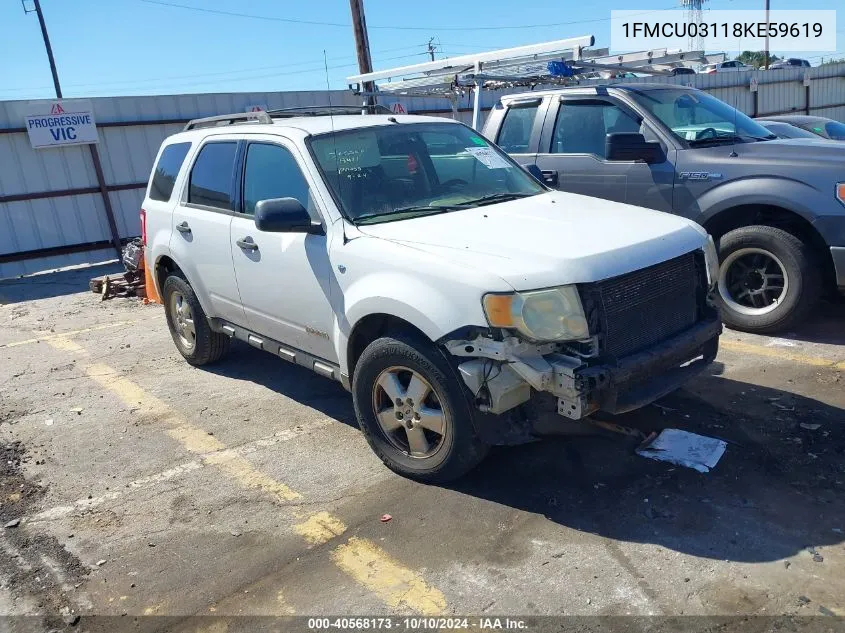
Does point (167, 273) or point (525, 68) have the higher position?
point (525, 68)

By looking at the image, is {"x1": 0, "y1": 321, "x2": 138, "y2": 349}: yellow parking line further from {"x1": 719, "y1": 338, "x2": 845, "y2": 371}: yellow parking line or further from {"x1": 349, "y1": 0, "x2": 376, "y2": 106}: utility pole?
{"x1": 349, "y1": 0, "x2": 376, "y2": 106}: utility pole

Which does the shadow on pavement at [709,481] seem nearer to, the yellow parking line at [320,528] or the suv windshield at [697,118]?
the yellow parking line at [320,528]

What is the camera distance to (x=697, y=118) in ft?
21.0

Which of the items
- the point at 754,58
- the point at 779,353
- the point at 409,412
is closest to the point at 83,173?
the point at 409,412

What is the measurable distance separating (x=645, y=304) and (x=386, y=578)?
71.3 inches

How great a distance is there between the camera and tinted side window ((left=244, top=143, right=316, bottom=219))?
4359 mm

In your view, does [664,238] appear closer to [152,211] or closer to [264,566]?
[264,566]

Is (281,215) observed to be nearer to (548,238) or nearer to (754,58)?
(548,238)

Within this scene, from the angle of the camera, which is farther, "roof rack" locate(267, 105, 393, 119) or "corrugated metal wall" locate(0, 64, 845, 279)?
"corrugated metal wall" locate(0, 64, 845, 279)

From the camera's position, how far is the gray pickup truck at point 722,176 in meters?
5.41

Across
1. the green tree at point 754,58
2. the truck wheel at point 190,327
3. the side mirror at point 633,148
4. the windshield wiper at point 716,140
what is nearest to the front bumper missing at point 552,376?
the side mirror at point 633,148

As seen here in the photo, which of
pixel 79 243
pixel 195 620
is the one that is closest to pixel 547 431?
pixel 195 620

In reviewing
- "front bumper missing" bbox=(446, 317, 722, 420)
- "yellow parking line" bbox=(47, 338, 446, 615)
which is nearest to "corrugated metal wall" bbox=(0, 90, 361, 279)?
"yellow parking line" bbox=(47, 338, 446, 615)

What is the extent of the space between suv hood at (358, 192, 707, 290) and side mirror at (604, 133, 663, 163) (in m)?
1.76
